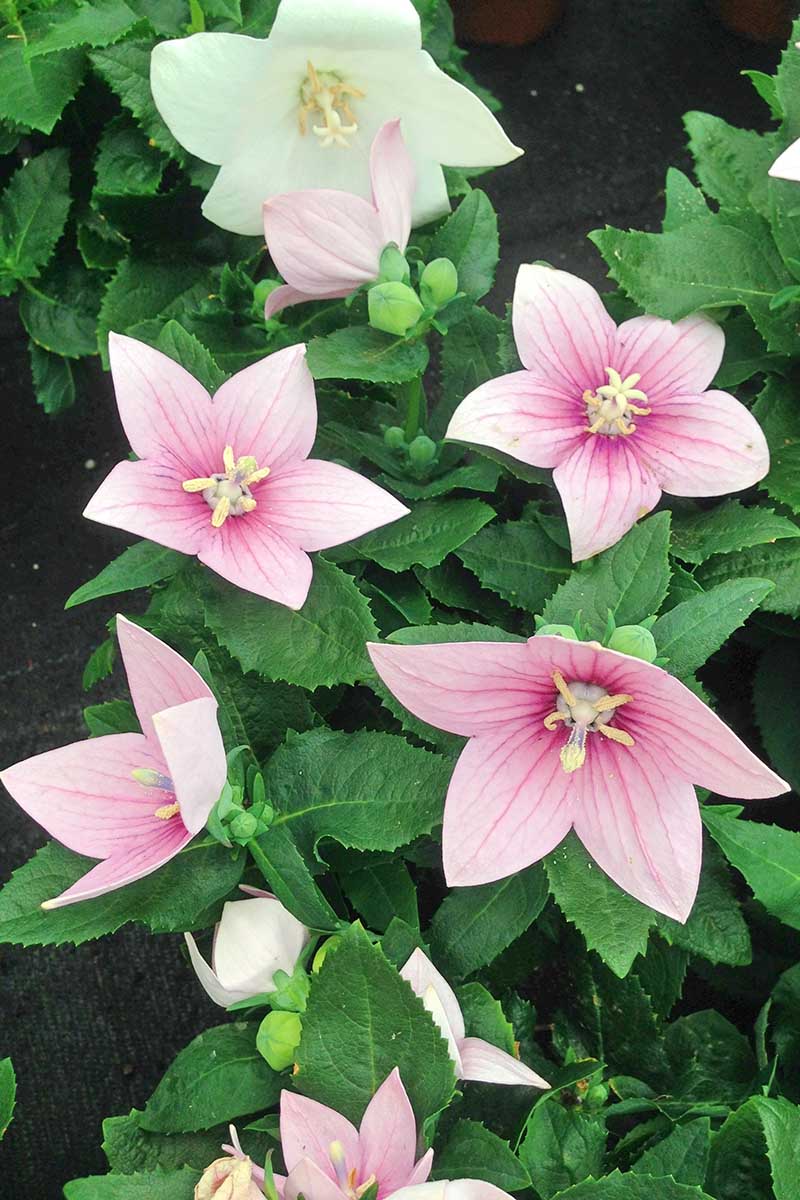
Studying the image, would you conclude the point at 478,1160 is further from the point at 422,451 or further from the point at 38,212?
the point at 38,212

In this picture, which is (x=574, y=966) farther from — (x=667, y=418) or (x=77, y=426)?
(x=77, y=426)

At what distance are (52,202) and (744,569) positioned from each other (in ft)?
2.13

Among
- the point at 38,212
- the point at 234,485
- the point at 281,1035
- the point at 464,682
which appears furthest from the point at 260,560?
the point at 38,212

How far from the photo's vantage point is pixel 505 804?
0.65 metres

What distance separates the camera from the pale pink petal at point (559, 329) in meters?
0.75

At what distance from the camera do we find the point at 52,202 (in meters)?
1.05

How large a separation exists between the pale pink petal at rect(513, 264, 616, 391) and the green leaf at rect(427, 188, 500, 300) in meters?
0.07

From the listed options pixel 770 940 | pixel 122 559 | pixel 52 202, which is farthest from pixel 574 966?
pixel 52 202

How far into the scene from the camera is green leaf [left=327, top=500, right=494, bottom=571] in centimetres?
78

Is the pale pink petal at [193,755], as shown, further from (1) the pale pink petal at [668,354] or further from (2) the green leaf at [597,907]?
(1) the pale pink petal at [668,354]

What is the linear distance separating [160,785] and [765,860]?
1.13 feet

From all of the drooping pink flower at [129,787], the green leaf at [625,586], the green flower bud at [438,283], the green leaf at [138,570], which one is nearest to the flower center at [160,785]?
the drooping pink flower at [129,787]

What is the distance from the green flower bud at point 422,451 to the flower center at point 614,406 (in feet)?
0.37

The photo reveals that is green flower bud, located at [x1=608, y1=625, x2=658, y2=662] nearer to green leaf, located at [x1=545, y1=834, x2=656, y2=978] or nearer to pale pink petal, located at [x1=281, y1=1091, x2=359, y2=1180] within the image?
green leaf, located at [x1=545, y1=834, x2=656, y2=978]
